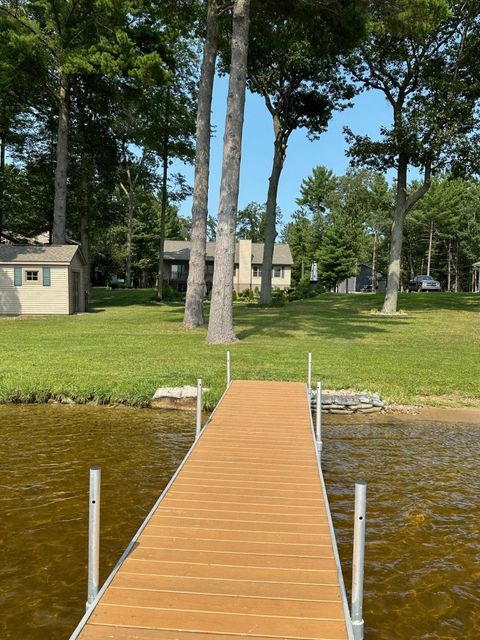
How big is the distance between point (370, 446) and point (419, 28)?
621 inches

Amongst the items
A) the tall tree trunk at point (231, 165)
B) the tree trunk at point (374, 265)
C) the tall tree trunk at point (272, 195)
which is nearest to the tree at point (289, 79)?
the tall tree trunk at point (272, 195)

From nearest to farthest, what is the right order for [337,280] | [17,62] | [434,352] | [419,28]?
[434,352], [419,28], [17,62], [337,280]

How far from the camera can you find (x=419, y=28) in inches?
699

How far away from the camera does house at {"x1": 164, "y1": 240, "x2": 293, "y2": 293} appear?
60.9 metres

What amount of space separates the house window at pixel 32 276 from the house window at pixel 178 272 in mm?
33705

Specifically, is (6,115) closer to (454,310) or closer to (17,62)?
(17,62)

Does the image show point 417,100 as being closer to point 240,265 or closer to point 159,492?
point 159,492

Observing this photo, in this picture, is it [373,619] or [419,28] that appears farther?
[419,28]

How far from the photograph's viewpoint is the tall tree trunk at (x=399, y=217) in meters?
28.1

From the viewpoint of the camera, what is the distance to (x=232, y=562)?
3.85 m

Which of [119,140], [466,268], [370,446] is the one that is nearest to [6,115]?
[119,140]

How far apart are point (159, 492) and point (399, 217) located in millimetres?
25920

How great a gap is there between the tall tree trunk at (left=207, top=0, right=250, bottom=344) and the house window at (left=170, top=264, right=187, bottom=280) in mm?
45958

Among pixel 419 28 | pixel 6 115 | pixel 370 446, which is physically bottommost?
pixel 370 446
